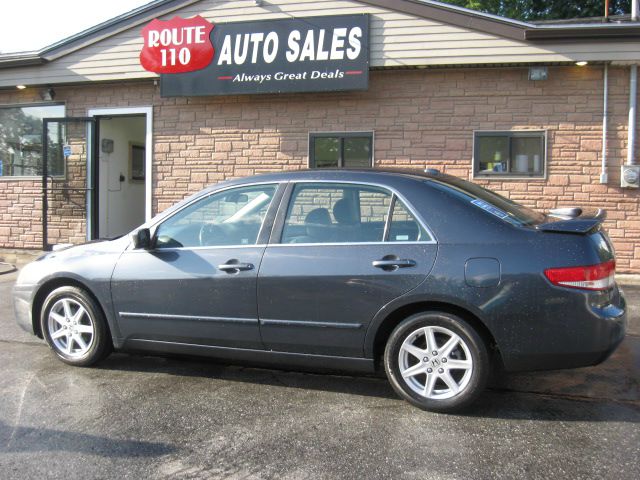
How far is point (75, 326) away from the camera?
459 centimetres

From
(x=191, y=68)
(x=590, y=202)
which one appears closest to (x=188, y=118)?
(x=191, y=68)

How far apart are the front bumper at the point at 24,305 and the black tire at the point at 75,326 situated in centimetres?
16

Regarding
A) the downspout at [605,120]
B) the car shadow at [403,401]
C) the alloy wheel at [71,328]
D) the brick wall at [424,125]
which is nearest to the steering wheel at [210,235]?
the car shadow at [403,401]

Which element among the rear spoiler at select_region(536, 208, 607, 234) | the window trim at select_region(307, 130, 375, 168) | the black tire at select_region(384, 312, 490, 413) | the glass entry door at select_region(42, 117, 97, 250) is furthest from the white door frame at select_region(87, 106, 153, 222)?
the rear spoiler at select_region(536, 208, 607, 234)

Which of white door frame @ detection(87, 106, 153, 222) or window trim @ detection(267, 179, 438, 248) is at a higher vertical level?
white door frame @ detection(87, 106, 153, 222)

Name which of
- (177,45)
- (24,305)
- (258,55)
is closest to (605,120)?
(258,55)

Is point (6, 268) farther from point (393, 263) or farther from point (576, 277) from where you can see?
point (576, 277)

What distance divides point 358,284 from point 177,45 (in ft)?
22.9

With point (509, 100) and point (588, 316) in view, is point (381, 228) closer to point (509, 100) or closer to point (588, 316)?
point (588, 316)

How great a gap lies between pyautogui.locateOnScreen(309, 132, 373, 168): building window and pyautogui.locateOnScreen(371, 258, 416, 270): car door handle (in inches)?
214

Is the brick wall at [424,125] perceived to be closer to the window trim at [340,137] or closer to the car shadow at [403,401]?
the window trim at [340,137]

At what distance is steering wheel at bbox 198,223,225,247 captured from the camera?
13.9ft

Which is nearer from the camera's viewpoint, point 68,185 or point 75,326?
point 75,326

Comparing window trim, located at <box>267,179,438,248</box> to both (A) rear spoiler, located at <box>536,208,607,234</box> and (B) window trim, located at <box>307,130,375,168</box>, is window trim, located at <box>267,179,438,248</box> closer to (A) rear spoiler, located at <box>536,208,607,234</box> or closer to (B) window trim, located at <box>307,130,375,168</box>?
(A) rear spoiler, located at <box>536,208,607,234</box>
